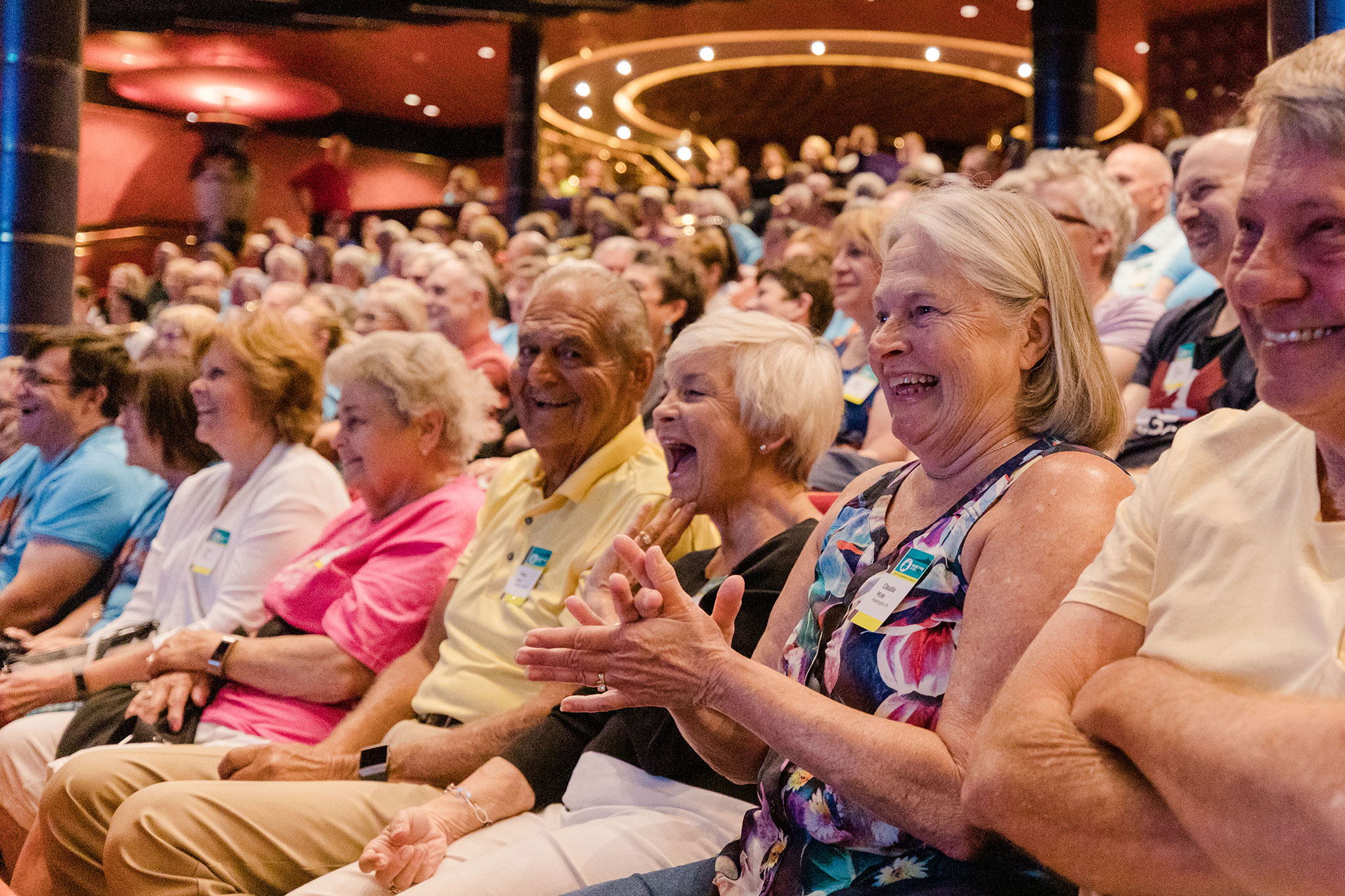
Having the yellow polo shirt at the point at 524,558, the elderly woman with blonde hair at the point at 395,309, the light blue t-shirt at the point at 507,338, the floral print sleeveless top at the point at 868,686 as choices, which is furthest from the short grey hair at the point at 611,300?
the light blue t-shirt at the point at 507,338

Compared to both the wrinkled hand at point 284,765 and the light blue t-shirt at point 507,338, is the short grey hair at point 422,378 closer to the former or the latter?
the wrinkled hand at point 284,765

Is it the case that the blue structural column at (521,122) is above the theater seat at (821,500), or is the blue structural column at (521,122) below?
above

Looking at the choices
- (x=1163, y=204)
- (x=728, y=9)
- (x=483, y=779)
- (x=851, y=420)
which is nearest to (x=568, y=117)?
(x=728, y=9)

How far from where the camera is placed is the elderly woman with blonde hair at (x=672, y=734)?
170 centimetres

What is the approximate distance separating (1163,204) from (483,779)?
3.48m

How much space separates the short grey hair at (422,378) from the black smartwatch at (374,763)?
0.80 m

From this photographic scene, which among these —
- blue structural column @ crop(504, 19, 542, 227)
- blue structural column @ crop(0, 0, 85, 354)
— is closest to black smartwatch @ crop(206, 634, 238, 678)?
blue structural column @ crop(0, 0, 85, 354)

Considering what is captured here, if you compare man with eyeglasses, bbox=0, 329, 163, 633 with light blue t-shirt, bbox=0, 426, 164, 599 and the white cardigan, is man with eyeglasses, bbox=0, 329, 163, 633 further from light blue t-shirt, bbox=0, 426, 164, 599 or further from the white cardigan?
the white cardigan

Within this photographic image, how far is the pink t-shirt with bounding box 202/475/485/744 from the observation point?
244 centimetres

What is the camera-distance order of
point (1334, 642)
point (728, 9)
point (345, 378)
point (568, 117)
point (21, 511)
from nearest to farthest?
point (1334, 642), point (345, 378), point (21, 511), point (728, 9), point (568, 117)

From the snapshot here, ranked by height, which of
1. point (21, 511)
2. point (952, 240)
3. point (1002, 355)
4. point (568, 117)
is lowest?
point (21, 511)

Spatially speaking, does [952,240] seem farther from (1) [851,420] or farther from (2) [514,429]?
(2) [514,429]

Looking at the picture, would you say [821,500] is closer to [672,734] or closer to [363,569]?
[672,734]

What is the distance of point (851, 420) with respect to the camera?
3037 millimetres
